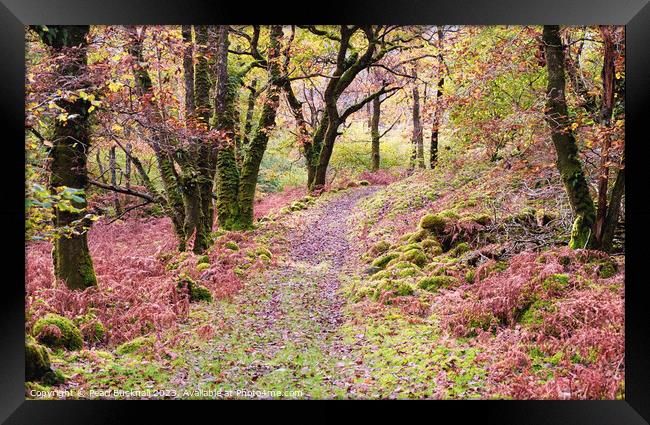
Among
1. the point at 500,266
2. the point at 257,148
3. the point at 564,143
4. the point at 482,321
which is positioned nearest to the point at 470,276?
the point at 500,266

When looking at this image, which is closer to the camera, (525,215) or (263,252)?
(525,215)

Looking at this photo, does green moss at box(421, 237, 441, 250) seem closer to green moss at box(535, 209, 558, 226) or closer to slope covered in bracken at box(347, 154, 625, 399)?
slope covered in bracken at box(347, 154, 625, 399)

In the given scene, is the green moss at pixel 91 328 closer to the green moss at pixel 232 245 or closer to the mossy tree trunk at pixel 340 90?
the green moss at pixel 232 245

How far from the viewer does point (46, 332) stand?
179 inches

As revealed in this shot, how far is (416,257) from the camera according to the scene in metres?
6.07

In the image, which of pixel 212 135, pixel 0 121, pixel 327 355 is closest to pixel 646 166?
pixel 327 355

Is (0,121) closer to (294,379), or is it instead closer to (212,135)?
(212,135)

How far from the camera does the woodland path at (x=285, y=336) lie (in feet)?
15.2

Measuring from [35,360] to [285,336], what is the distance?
2.51 m

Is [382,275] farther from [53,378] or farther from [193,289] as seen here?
[53,378]

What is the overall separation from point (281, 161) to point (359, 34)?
317cm

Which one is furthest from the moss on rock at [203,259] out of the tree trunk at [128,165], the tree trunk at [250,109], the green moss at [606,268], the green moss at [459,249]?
the green moss at [606,268]
